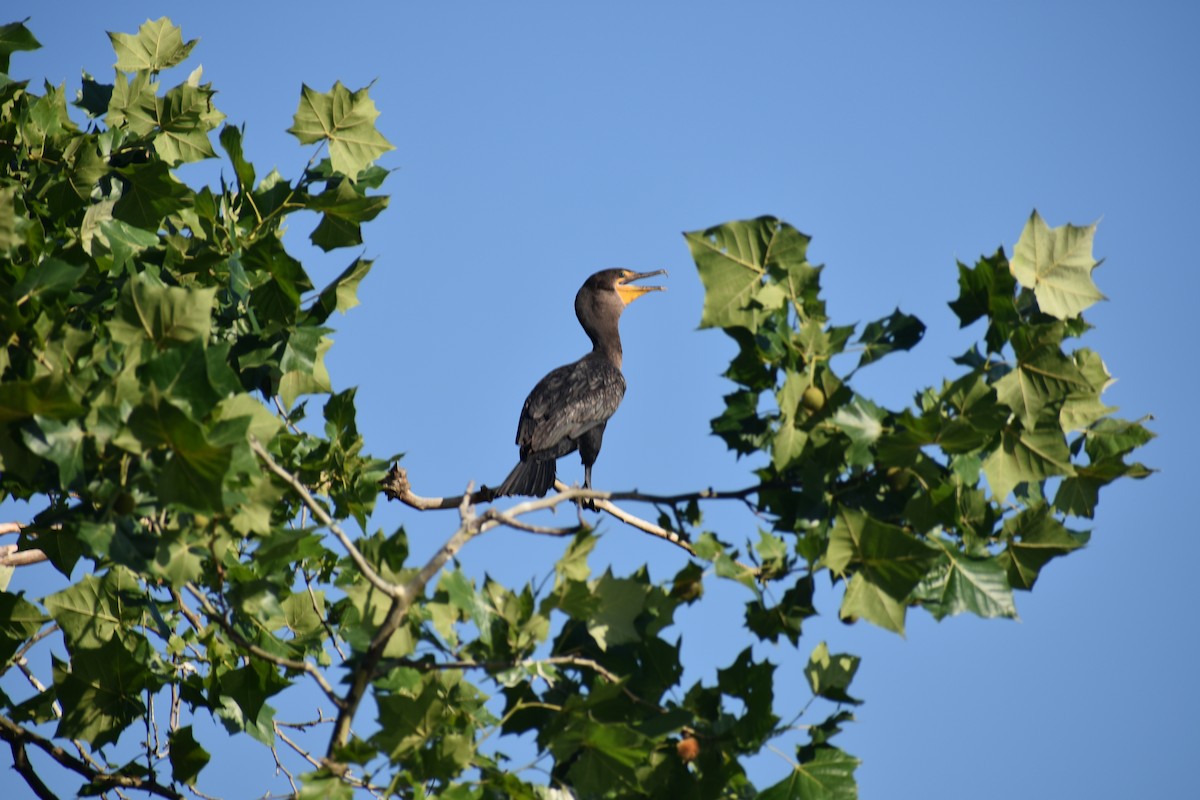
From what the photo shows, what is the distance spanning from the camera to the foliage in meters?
3.03

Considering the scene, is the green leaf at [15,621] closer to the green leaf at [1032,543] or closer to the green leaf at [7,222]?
the green leaf at [7,222]

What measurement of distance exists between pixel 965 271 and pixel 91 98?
3366 millimetres

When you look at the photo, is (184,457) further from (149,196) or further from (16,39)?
(16,39)

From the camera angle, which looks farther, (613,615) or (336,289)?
(336,289)

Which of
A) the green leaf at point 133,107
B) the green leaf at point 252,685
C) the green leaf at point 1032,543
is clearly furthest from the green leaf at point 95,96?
the green leaf at point 1032,543

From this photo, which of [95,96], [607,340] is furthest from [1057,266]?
[607,340]

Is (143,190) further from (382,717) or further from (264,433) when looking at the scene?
(382,717)

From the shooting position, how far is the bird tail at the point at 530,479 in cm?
690

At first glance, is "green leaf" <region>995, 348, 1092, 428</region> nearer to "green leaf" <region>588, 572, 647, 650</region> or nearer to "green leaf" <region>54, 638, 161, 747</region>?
"green leaf" <region>588, 572, 647, 650</region>

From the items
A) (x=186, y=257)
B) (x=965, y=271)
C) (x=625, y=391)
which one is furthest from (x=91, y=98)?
(x=625, y=391)

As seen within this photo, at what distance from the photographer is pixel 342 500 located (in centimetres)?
473

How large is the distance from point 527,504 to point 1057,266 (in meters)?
1.64

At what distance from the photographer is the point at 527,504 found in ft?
11.3

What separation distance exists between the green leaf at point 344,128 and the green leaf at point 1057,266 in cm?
226
